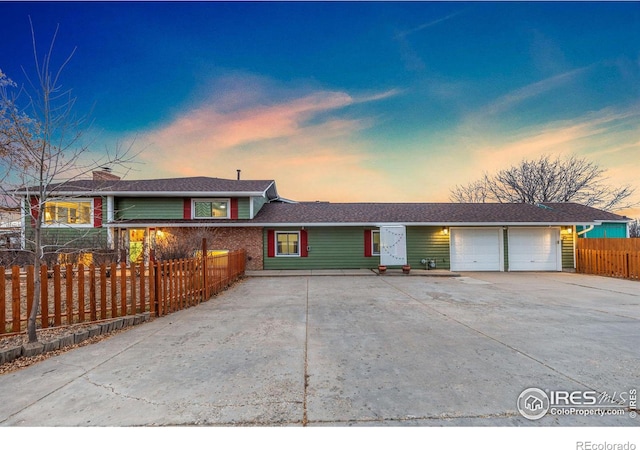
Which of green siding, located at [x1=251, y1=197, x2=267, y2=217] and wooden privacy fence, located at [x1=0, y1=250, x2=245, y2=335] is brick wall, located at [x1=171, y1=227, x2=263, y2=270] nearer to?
green siding, located at [x1=251, y1=197, x2=267, y2=217]

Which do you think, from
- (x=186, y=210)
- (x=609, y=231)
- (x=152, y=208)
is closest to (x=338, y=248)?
(x=186, y=210)

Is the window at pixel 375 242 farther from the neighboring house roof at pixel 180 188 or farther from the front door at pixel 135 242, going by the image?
the front door at pixel 135 242

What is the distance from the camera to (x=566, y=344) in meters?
4.26

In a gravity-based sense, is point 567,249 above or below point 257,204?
below

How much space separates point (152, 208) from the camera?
15391 mm

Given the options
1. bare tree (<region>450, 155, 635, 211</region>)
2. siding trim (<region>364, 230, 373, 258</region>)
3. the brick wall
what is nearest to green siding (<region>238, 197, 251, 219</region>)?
the brick wall

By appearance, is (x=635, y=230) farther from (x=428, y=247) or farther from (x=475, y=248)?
(x=428, y=247)

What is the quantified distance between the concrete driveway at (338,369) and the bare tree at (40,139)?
6.17ft

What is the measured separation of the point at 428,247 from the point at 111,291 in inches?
541

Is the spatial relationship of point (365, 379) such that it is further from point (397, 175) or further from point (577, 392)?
point (397, 175)

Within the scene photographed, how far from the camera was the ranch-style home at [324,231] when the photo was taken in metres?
14.6

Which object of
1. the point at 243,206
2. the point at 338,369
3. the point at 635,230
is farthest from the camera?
the point at 635,230

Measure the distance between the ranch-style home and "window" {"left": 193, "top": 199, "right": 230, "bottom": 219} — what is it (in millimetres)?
54
